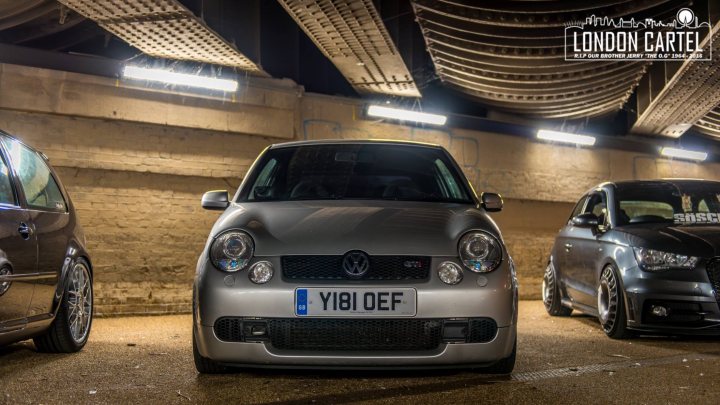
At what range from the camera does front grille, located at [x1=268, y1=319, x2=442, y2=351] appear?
4.41m

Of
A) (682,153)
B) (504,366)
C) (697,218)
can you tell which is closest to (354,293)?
(504,366)

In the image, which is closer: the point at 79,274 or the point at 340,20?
the point at 79,274

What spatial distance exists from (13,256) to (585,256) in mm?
5551

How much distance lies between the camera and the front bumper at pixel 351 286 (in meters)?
4.41

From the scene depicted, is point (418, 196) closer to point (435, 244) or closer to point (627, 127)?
point (435, 244)

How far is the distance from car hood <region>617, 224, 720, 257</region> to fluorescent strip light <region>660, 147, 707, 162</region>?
29.1 feet

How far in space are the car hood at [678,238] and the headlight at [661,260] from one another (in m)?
0.04

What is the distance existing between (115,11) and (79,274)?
281cm

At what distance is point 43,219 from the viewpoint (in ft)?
19.3

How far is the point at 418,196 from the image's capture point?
5656 millimetres

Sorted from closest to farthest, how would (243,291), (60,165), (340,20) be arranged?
1. (243,291)
2. (340,20)
3. (60,165)

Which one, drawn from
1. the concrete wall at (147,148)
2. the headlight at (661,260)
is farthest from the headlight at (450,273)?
the concrete wall at (147,148)

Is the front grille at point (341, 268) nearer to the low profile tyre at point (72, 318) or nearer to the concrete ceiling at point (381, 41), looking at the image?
the low profile tyre at point (72, 318)

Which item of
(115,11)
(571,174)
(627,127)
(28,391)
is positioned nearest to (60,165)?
(115,11)
